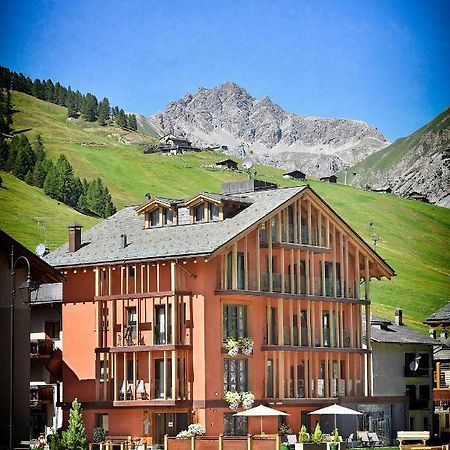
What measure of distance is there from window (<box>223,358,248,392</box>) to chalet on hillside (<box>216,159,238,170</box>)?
7158 cm

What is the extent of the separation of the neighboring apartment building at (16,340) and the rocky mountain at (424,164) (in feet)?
104

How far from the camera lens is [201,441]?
29484mm

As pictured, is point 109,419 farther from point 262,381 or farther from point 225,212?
point 225,212

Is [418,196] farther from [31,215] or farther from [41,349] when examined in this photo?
[41,349]

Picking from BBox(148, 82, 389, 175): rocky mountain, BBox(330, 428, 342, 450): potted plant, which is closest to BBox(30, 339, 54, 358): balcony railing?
BBox(330, 428, 342, 450): potted plant

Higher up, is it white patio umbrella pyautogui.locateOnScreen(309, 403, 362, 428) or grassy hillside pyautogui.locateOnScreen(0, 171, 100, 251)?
grassy hillside pyautogui.locateOnScreen(0, 171, 100, 251)

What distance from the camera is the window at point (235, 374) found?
3659 centimetres

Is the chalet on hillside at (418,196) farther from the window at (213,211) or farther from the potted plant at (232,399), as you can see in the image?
the potted plant at (232,399)

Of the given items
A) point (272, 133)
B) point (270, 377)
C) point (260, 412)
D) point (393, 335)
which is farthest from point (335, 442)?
point (272, 133)

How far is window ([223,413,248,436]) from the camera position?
118 feet

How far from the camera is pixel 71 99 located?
8269cm

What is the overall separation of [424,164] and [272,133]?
1391 inches

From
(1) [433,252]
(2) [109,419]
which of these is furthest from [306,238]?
(1) [433,252]

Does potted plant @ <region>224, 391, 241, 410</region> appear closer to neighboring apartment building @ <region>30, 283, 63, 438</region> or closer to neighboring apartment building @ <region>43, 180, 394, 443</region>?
neighboring apartment building @ <region>43, 180, 394, 443</region>
